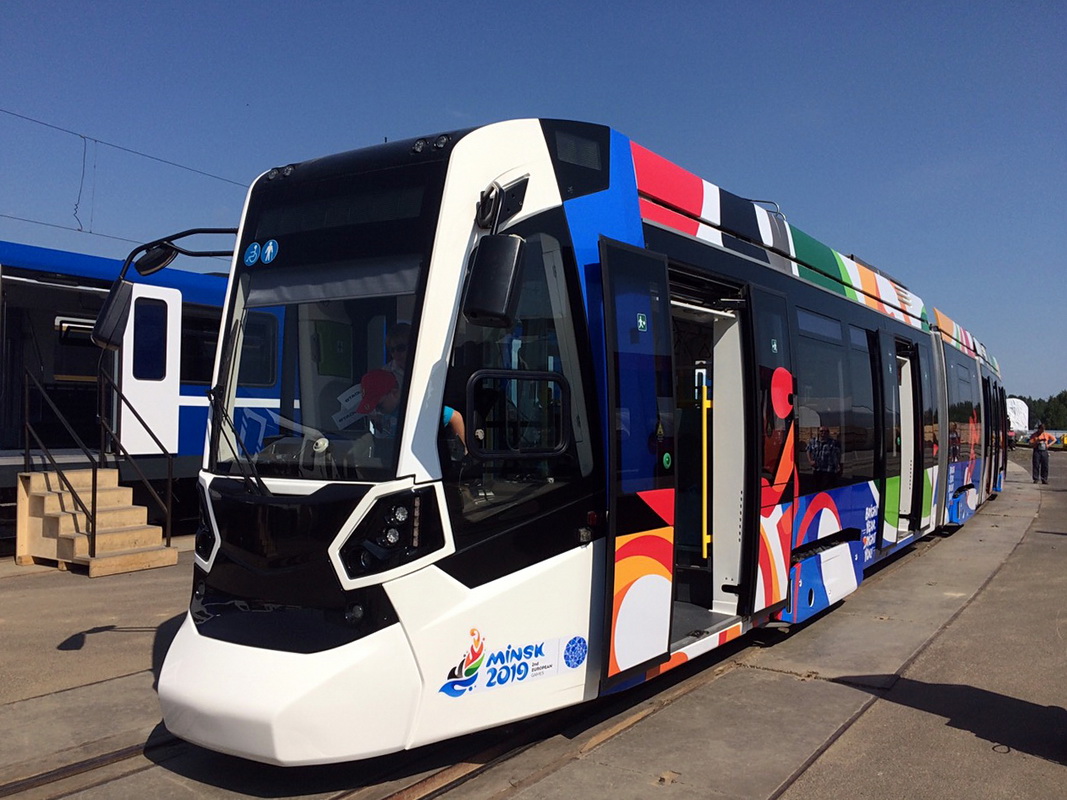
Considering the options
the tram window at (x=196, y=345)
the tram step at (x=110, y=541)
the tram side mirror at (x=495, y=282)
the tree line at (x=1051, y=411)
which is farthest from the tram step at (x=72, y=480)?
the tree line at (x=1051, y=411)

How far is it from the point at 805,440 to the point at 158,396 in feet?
30.2

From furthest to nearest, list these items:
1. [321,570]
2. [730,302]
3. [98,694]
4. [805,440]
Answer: [805,440]
[730,302]
[98,694]
[321,570]

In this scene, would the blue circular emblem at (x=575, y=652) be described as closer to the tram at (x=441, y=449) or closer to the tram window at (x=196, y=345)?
the tram at (x=441, y=449)

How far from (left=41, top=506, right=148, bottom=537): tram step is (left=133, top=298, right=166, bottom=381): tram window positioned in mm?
2118

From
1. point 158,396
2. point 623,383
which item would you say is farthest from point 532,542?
point 158,396

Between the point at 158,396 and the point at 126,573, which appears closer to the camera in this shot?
the point at 126,573

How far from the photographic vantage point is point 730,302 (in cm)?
645

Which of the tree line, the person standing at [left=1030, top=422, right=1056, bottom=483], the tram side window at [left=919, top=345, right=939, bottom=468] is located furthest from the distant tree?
the tram side window at [left=919, top=345, right=939, bottom=468]

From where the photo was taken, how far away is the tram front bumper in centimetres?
389

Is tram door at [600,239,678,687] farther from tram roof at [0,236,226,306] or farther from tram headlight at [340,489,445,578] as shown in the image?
tram roof at [0,236,226,306]

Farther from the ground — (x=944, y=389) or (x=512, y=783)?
(x=944, y=389)

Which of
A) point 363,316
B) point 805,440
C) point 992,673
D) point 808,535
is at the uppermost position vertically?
point 363,316

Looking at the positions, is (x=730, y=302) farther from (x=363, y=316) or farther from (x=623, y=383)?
(x=363, y=316)

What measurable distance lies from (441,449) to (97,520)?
851 centimetres
